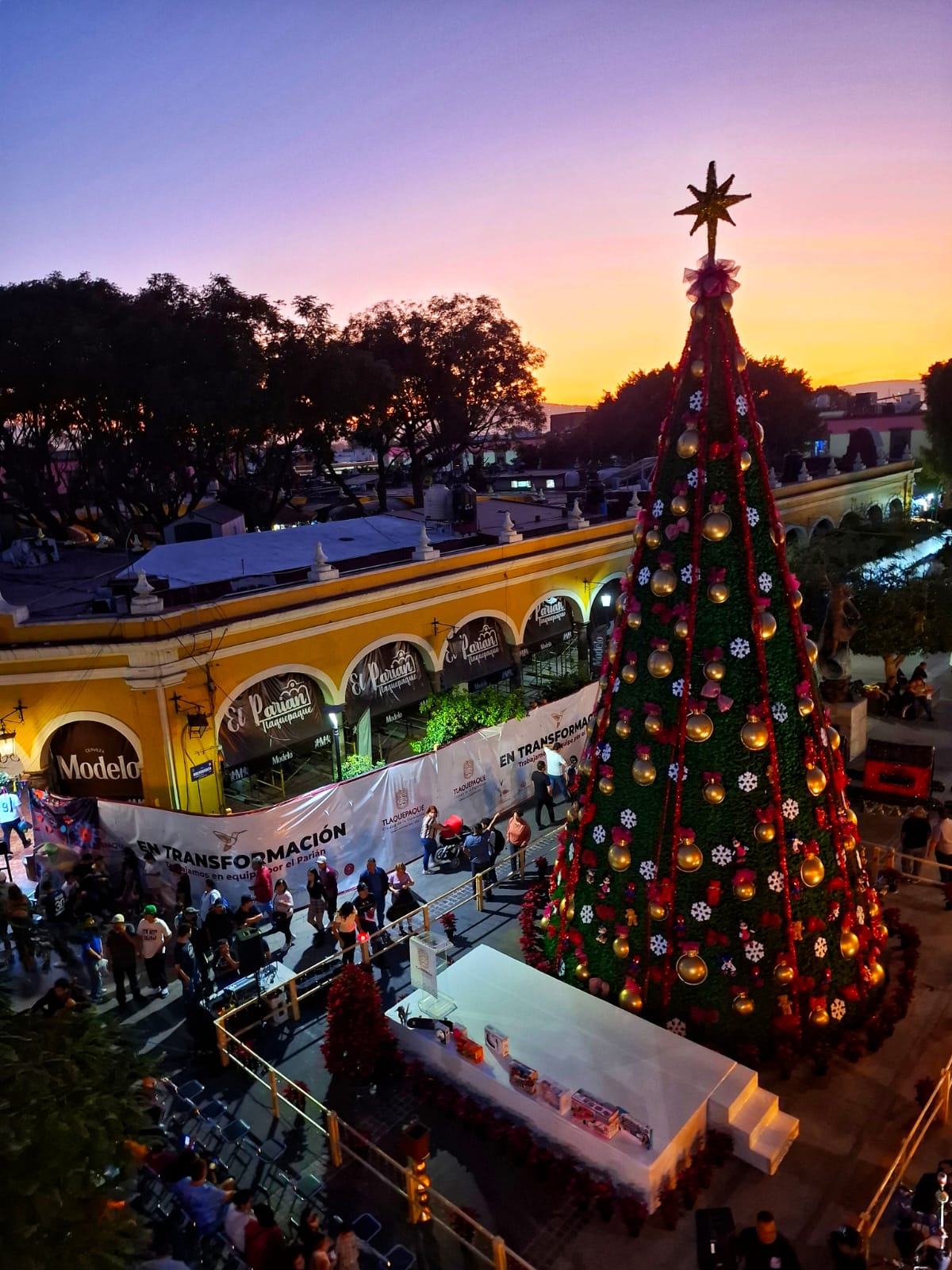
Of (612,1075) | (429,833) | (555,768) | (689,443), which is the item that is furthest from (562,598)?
(612,1075)

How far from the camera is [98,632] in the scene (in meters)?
13.8

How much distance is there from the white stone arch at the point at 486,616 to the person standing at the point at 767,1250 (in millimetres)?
13681

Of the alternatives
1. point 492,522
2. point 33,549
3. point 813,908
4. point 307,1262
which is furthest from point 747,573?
point 33,549

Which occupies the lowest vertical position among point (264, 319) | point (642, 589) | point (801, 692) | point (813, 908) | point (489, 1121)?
point (489, 1121)

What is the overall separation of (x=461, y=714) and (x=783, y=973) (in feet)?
29.8

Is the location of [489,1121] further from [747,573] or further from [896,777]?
[896,777]

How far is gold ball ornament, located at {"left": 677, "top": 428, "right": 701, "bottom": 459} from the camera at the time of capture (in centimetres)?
750

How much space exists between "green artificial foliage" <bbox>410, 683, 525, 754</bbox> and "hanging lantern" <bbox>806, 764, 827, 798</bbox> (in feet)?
27.4

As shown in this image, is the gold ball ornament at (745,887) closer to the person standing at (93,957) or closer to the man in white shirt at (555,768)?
the man in white shirt at (555,768)

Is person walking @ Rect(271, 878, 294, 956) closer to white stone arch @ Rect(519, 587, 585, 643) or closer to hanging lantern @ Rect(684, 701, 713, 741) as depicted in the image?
hanging lantern @ Rect(684, 701, 713, 741)

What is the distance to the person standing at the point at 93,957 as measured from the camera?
34.9 ft

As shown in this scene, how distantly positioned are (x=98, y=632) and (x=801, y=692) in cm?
1107

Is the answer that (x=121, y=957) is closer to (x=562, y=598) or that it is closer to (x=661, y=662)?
(x=661, y=662)

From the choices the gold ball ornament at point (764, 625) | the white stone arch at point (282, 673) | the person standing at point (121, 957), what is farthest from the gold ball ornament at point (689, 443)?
the white stone arch at point (282, 673)
